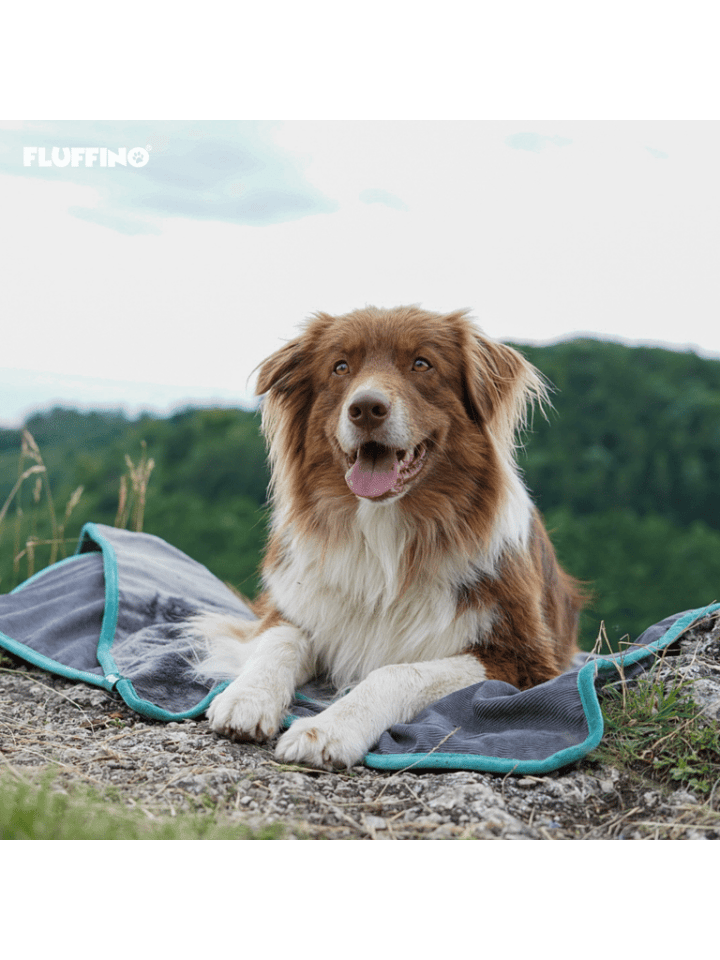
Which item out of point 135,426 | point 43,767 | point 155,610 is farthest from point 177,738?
point 135,426

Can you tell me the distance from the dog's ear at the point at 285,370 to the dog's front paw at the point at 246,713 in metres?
1.58

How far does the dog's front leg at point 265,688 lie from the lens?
3475 mm

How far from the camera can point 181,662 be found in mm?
4281

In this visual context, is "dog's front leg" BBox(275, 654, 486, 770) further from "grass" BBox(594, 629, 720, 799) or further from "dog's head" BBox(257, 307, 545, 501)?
"dog's head" BBox(257, 307, 545, 501)

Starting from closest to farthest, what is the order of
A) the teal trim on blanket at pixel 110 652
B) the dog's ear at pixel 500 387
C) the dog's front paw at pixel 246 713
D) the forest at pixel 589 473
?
the dog's front paw at pixel 246 713
the teal trim on blanket at pixel 110 652
the dog's ear at pixel 500 387
the forest at pixel 589 473

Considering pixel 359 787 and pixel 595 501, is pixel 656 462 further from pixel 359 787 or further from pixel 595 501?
pixel 359 787

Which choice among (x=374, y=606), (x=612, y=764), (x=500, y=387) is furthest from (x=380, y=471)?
(x=612, y=764)

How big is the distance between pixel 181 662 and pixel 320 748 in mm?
1267

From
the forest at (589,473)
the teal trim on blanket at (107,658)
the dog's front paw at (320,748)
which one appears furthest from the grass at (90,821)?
the forest at (589,473)

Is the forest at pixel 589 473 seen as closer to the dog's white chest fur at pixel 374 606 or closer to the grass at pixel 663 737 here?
the dog's white chest fur at pixel 374 606

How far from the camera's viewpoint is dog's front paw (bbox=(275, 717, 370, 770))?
3.25 meters

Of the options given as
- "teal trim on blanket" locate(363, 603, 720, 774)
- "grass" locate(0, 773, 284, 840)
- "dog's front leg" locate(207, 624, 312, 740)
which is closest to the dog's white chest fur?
"dog's front leg" locate(207, 624, 312, 740)

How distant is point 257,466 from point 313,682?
8.60 metres

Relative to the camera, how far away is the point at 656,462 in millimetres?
→ 13641
